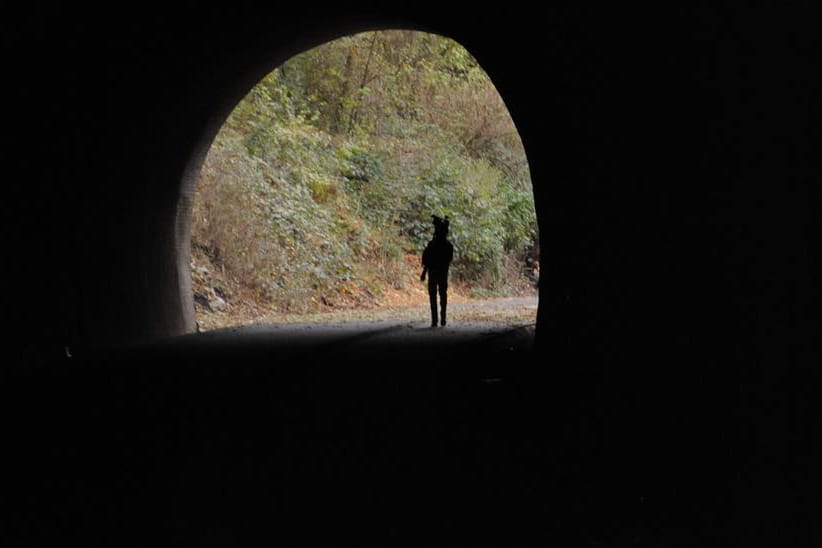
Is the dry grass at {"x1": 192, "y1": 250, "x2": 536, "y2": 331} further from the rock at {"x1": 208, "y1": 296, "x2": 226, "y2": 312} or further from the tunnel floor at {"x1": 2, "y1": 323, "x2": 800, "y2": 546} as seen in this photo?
the tunnel floor at {"x1": 2, "y1": 323, "x2": 800, "y2": 546}

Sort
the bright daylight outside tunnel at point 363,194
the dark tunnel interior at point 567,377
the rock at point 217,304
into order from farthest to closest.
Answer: the bright daylight outside tunnel at point 363,194, the rock at point 217,304, the dark tunnel interior at point 567,377

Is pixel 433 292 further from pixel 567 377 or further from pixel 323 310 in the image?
pixel 323 310

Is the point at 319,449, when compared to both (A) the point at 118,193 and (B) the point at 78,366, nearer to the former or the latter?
(B) the point at 78,366

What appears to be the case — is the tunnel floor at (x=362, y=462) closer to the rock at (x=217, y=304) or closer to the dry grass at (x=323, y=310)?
the dry grass at (x=323, y=310)

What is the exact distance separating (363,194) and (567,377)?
19.1m

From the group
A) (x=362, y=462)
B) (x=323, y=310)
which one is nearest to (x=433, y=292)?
(x=323, y=310)

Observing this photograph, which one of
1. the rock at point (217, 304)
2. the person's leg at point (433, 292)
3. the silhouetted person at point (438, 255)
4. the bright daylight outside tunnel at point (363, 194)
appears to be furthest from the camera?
the bright daylight outside tunnel at point (363, 194)

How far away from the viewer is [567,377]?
793 cm

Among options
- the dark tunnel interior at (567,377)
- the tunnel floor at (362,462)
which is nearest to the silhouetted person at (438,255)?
the dark tunnel interior at (567,377)

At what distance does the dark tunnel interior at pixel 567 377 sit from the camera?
4.67 metres

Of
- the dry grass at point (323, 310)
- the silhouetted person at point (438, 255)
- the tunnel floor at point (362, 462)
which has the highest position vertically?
the silhouetted person at point (438, 255)

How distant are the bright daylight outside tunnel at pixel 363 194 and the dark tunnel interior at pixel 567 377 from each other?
844 cm

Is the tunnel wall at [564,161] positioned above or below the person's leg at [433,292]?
above

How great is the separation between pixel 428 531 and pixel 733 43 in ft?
9.95
